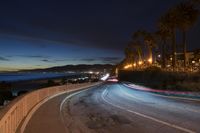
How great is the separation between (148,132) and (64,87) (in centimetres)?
3143

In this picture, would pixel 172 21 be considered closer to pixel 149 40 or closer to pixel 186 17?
pixel 186 17

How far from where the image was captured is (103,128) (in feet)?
46.0

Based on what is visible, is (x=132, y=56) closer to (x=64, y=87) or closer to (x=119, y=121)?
(x=64, y=87)

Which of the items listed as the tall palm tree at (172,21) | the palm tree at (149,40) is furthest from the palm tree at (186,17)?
the palm tree at (149,40)

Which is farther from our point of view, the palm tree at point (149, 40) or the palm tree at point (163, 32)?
the palm tree at point (149, 40)

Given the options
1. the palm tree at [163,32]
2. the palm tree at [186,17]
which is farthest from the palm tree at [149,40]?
the palm tree at [186,17]

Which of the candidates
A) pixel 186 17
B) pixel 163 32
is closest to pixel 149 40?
pixel 163 32

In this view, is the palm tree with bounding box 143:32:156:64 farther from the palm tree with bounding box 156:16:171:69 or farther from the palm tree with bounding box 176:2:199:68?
the palm tree with bounding box 176:2:199:68

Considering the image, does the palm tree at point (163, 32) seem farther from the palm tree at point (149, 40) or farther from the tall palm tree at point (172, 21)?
the palm tree at point (149, 40)

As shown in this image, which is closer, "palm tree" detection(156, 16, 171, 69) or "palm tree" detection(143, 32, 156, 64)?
"palm tree" detection(156, 16, 171, 69)

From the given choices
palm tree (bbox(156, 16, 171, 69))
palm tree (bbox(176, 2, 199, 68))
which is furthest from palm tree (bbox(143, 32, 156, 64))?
palm tree (bbox(176, 2, 199, 68))

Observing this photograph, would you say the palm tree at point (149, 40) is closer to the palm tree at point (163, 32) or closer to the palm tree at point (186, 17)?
the palm tree at point (163, 32)

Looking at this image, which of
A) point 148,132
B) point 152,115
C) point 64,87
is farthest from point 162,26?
point 148,132

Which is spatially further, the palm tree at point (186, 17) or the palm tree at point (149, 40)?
the palm tree at point (149, 40)
